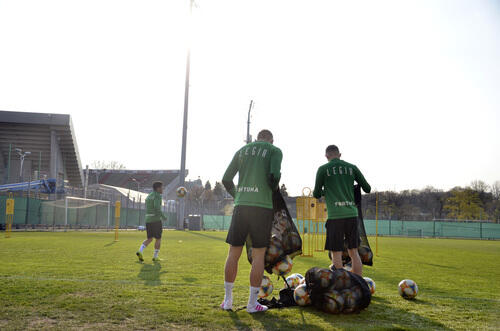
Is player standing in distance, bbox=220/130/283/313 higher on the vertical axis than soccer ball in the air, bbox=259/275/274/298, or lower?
higher

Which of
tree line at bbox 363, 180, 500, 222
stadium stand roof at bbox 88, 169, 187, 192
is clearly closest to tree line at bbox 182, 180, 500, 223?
tree line at bbox 363, 180, 500, 222

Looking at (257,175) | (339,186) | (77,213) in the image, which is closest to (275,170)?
(257,175)

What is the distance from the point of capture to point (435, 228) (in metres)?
43.1

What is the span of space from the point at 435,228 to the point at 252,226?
143 ft

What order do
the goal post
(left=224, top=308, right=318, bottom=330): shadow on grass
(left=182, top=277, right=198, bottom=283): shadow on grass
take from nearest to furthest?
(left=224, top=308, right=318, bottom=330): shadow on grass < (left=182, top=277, right=198, bottom=283): shadow on grass < the goal post

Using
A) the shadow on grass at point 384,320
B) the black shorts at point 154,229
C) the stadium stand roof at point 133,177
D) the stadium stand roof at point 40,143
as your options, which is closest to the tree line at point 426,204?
the stadium stand roof at point 133,177

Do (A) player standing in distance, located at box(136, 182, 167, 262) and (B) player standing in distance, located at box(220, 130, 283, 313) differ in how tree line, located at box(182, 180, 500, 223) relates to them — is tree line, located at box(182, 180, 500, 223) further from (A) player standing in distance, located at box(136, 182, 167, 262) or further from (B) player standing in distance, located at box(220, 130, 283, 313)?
(B) player standing in distance, located at box(220, 130, 283, 313)

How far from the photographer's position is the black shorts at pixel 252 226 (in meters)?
4.51

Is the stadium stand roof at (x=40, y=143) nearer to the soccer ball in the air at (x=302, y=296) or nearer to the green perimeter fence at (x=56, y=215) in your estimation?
the green perimeter fence at (x=56, y=215)

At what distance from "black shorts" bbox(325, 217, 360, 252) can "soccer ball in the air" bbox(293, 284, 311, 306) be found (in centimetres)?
84

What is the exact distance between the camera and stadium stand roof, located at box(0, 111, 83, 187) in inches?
1561

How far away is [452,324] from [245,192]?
8.20 ft

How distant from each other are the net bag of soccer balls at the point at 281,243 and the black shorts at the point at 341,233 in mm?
675

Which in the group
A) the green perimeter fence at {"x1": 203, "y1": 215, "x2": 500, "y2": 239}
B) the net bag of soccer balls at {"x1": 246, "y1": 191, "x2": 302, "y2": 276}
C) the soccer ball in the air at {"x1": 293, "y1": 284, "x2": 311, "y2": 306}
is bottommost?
the green perimeter fence at {"x1": 203, "y1": 215, "x2": 500, "y2": 239}
